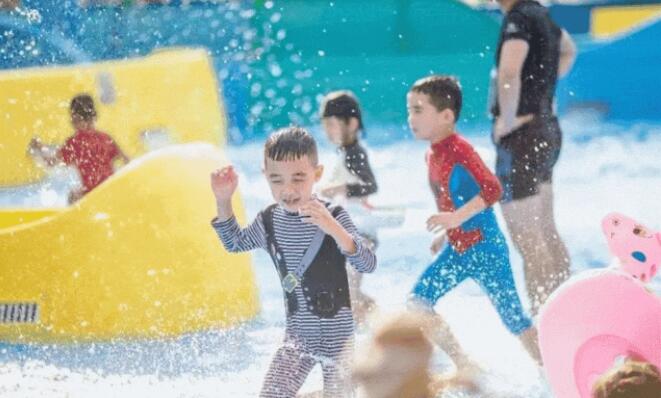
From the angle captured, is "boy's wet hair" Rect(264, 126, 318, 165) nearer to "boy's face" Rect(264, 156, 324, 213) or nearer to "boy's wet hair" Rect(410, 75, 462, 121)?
"boy's face" Rect(264, 156, 324, 213)

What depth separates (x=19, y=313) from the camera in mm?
5203

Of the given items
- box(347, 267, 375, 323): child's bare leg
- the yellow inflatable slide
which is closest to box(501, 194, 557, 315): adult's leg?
box(347, 267, 375, 323): child's bare leg

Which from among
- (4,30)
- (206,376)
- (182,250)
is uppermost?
(4,30)

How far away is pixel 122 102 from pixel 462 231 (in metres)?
4.69

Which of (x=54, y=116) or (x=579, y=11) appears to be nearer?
(x=54, y=116)

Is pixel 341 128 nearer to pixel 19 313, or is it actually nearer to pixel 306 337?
pixel 19 313

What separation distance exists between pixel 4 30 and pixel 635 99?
6.42m

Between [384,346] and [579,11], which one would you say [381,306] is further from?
[579,11]

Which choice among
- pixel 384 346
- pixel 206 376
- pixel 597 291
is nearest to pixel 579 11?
pixel 206 376

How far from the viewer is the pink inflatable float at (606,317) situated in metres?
3.23

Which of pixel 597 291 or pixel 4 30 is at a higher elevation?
pixel 4 30

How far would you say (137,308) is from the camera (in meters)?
5.13

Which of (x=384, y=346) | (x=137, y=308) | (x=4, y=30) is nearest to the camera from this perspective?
(x=384, y=346)

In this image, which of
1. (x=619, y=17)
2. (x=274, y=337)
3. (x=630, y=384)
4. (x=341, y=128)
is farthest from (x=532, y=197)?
(x=619, y=17)
